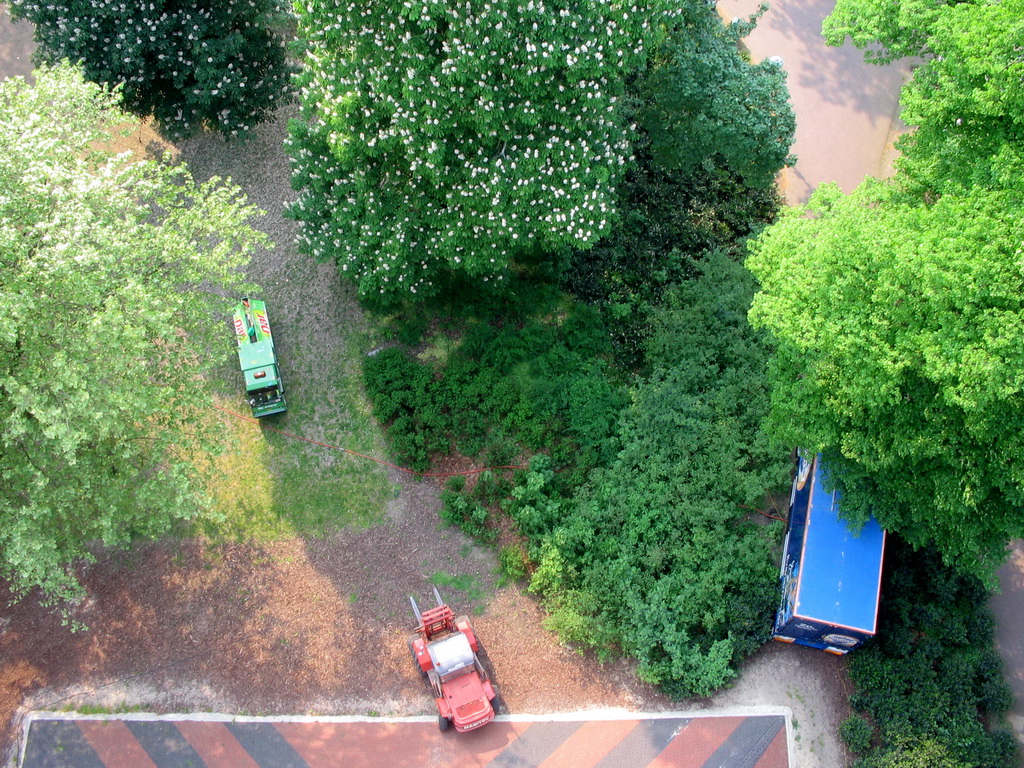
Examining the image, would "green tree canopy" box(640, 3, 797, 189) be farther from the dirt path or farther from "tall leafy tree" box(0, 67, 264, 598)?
the dirt path

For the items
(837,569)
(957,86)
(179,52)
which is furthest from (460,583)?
(179,52)

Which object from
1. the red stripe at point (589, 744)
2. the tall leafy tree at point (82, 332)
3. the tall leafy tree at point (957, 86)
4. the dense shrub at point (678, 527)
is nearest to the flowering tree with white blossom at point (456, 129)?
the tall leafy tree at point (82, 332)

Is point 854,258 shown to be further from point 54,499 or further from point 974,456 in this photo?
point 54,499

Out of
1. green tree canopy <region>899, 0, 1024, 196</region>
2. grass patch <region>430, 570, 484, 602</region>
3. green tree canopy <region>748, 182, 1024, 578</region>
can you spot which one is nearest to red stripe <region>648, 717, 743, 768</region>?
grass patch <region>430, 570, 484, 602</region>

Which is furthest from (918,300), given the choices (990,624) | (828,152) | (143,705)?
(143,705)

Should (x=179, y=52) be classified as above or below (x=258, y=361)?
above

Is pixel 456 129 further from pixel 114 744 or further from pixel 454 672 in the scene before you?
pixel 114 744
